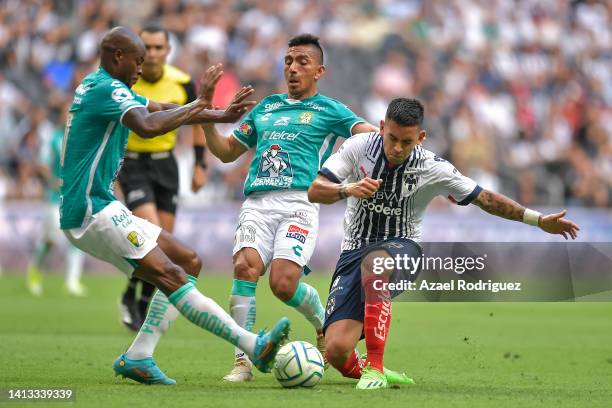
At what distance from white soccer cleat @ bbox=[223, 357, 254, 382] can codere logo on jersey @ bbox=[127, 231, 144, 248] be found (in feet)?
4.31

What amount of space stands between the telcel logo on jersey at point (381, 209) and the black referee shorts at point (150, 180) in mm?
3930

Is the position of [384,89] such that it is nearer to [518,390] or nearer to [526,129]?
[526,129]

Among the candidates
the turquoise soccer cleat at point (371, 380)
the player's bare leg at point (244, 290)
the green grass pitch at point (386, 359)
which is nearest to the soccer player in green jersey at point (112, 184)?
the green grass pitch at point (386, 359)

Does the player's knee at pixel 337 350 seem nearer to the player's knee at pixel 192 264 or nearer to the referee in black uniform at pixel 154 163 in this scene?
the player's knee at pixel 192 264

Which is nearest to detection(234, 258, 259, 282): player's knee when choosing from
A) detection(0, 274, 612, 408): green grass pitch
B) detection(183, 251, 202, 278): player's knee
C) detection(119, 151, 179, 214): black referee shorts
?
detection(183, 251, 202, 278): player's knee

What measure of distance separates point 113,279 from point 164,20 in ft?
18.3

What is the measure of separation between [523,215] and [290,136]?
2124mm

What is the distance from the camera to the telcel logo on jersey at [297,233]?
941 centimetres

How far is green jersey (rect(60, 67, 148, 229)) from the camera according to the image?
8195mm

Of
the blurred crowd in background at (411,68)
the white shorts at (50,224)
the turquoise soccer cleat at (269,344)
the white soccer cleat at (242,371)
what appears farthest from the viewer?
the blurred crowd in background at (411,68)

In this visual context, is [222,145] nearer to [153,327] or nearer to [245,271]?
[245,271]

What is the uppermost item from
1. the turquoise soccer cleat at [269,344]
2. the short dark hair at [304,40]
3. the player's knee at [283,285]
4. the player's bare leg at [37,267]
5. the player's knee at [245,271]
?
the short dark hair at [304,40]

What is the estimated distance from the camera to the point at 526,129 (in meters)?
25.2

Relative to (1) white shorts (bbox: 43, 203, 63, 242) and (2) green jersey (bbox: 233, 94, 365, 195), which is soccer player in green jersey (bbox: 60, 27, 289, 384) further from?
(1) white shorts (bbox: 43, 203, 63, 242)
